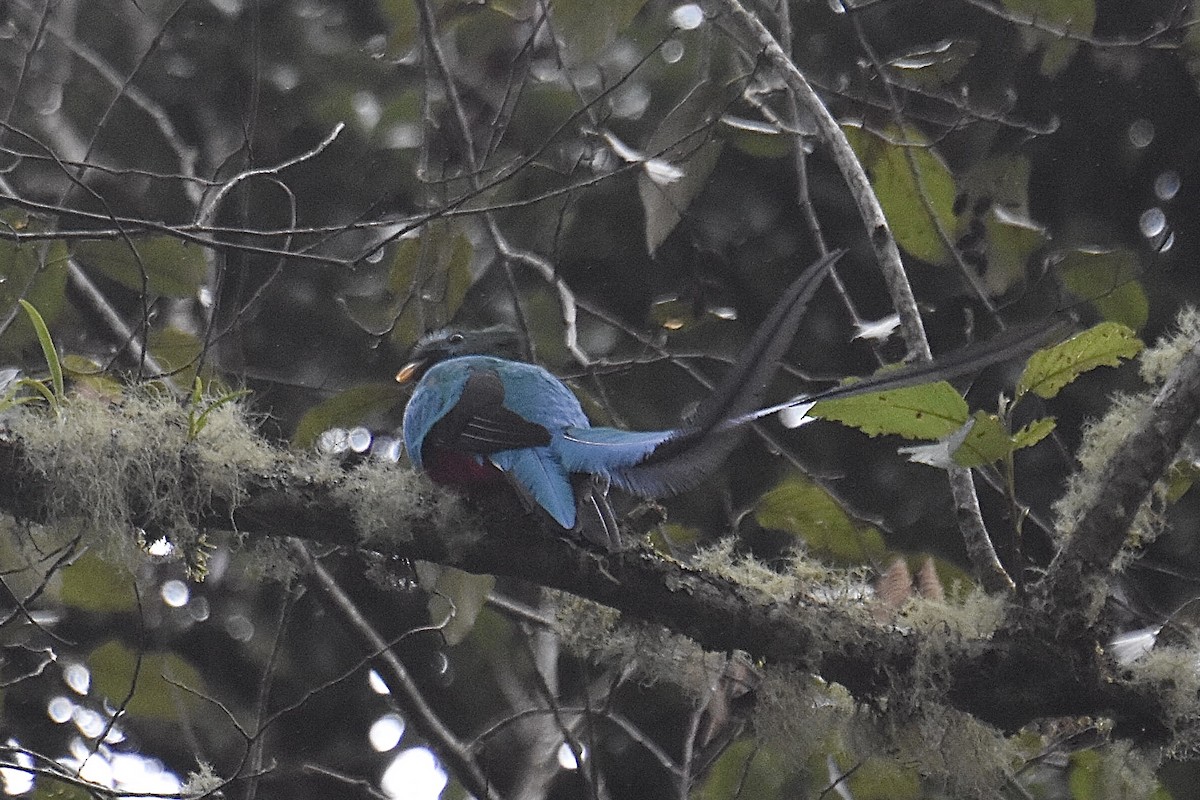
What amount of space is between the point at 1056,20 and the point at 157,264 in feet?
7.08

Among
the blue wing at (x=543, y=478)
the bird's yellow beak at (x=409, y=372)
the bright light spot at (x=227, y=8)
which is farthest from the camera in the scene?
the bright light spot at (x=227, y=8)

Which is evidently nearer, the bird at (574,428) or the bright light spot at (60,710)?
the bird at (574,428)

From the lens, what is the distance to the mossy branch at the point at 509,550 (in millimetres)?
1994

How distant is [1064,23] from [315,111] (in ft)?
6.82

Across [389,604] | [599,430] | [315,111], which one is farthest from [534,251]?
[599,430]

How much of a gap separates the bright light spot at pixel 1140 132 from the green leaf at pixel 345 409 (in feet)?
7.79

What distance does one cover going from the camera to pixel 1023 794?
274cm

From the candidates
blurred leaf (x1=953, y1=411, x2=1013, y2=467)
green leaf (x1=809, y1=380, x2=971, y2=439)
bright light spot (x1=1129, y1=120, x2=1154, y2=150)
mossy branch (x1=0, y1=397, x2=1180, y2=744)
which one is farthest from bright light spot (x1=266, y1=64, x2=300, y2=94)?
blurred leaf (x1=953, y1=411, x2=1013, y2=467)

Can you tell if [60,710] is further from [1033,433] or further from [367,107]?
[1033,433]

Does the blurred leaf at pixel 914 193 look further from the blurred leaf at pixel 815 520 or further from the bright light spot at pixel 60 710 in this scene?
the bright light spot at pixel 60 710

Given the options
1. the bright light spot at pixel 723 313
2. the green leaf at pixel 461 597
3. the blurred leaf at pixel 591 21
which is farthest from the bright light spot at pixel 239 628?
the blurred leaf at pixel 591 21

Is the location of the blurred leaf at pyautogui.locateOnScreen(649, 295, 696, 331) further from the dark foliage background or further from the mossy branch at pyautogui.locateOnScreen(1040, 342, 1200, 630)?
the mossy branch at pyautogui.locateOnScreen(1040, 342, 1200, 630)

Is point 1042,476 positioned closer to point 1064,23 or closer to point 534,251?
point 1064,23

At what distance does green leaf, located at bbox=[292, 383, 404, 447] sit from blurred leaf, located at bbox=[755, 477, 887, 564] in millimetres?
835
